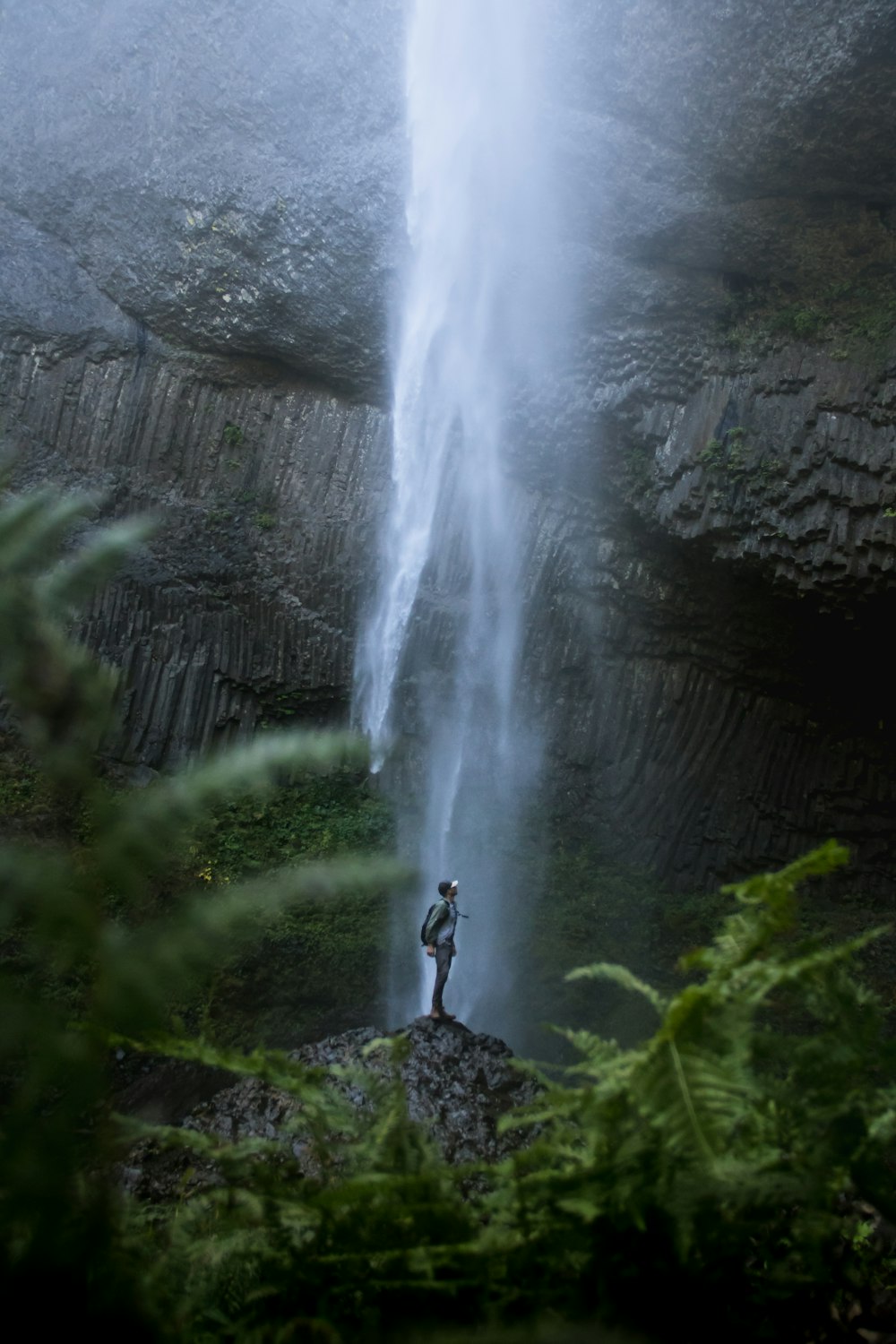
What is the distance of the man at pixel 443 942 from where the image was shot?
553 cm

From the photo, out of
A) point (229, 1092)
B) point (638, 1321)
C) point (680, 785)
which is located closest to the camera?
point (638, 1321)

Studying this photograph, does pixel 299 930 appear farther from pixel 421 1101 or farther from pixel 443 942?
pixel 421 1101

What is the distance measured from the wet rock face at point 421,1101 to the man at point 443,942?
26 centimetres

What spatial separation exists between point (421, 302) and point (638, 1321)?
34.7ft

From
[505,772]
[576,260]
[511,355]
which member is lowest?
[505,772]

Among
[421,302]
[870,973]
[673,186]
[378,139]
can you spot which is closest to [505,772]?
[870,973]

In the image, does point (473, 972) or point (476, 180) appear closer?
point (473, 972)

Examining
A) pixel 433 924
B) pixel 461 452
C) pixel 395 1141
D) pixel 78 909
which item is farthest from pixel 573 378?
pixel 78 909

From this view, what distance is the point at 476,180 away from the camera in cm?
1066

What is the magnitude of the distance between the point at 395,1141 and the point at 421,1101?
3388mm

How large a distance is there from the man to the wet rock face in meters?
0.26

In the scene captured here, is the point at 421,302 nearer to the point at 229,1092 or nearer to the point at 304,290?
the point at 304,290

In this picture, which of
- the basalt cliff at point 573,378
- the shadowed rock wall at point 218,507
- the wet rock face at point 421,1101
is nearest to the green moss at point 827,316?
the basalt cliff at point 573,378

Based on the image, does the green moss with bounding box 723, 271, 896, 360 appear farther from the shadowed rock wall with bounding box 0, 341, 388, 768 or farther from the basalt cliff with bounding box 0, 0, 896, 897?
the shadowed rock wall with bounding box 0, 341, 388, 768
